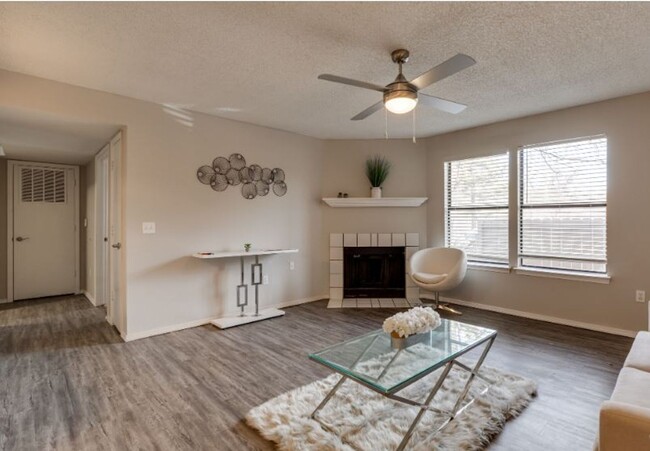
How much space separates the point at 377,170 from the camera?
5008 mm

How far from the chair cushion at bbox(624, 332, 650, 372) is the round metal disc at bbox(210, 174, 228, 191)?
12.8 ft

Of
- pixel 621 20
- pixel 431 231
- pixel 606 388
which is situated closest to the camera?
pixel 621 20

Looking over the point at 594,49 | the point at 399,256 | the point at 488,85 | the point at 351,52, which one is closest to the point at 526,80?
the point at 488,85

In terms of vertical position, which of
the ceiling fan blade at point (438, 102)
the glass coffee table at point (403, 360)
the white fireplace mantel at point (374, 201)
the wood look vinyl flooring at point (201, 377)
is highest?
the ceiling fan blade at point (438, 102)

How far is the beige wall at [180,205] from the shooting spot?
324 cm

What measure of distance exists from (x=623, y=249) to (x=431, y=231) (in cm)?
221

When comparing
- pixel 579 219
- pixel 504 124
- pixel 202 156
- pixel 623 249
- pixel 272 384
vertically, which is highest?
pixel 504 124

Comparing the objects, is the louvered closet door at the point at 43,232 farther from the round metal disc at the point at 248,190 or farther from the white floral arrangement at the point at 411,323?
the white floral arrangement at the point at 411,323

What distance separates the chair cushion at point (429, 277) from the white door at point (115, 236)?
345 cm

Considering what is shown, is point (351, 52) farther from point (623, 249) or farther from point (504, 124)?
point (623, 249)

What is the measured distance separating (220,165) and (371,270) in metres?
2.70

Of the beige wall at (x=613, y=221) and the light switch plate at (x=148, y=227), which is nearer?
the beige wall at (x=613, y=221)

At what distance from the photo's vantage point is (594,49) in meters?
2.49

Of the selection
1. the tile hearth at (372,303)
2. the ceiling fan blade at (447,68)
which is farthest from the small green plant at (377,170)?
the ceiling fan blade at (447,68)
